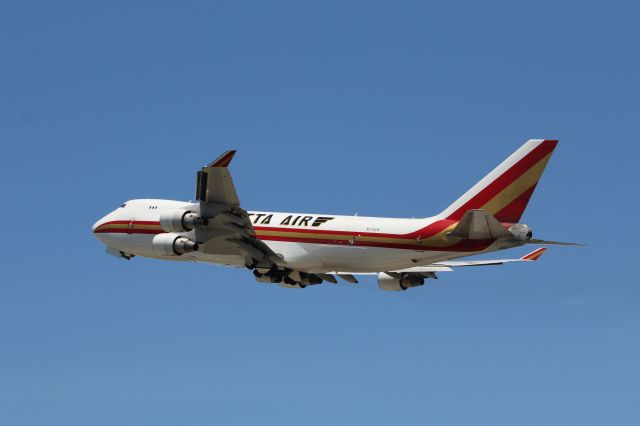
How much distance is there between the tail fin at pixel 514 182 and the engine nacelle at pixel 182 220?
14.0 m

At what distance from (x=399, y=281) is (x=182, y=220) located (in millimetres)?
13587

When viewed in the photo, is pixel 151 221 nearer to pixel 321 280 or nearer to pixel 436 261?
pixel 321 280

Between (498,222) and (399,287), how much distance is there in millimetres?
12225

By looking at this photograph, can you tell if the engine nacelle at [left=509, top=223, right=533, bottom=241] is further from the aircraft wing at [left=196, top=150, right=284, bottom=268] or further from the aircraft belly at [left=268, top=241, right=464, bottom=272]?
the aircraft wing at [left=196, top=150, right=284, bottom=268]

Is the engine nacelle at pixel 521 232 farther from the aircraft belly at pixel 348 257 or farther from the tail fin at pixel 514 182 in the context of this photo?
the aircraft belly at pixel 348 257

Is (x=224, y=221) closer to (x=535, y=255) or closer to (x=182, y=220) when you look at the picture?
(x=182, y=220)

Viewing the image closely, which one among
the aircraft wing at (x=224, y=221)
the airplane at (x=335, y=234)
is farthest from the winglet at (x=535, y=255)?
the aircraft wing at (x=224, y=221)

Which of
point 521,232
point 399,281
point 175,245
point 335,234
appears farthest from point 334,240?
point 521,232

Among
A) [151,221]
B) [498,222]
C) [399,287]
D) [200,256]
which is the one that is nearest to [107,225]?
[151,221]

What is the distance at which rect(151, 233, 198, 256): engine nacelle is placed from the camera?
2442 inches

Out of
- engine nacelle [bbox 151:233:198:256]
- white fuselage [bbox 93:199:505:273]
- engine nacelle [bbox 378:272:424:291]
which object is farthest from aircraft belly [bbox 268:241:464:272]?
engine nacelle [bbox 151:233:198:256]

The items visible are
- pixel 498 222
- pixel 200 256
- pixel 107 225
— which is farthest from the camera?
pixel 107 225

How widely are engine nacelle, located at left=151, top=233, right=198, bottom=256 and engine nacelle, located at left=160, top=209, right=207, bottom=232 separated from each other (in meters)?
1.86

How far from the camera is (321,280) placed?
66.1 meters
